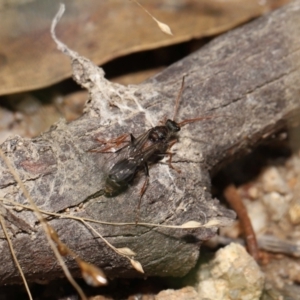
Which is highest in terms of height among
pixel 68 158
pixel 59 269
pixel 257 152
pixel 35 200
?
pixel 257 152

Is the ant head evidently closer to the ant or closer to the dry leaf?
the ant

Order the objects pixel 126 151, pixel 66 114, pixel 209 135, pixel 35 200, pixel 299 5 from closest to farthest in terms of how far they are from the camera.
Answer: pixel 35 200
pixel 126 151
pixel 209 135
pixel 299 5
pixel 66 114

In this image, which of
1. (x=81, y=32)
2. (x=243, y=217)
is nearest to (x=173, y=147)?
(x=243, y=217)

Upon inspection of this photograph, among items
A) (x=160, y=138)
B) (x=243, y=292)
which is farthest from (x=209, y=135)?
(x=243, y=292)

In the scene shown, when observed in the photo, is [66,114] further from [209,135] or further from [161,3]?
[209,135]

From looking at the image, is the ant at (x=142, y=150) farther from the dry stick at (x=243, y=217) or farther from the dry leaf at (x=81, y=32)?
the dry leaf at (x=81, y=32)

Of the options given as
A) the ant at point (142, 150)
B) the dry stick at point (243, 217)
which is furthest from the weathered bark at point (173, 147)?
the dry stick at point (243, 217)

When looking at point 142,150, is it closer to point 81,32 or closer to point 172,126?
point 172,126
